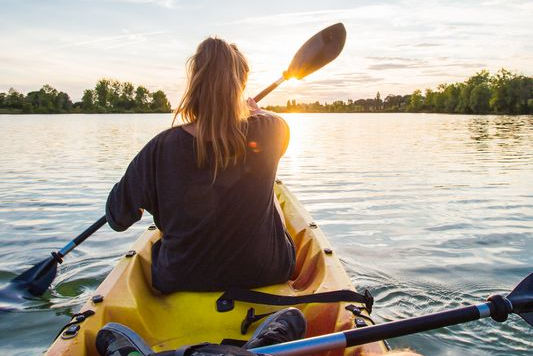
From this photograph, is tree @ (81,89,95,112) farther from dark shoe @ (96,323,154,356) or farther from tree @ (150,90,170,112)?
dark shoe @ (96,323,154,356)

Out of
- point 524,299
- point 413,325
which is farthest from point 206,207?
point 524,299

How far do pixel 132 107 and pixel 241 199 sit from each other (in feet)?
417

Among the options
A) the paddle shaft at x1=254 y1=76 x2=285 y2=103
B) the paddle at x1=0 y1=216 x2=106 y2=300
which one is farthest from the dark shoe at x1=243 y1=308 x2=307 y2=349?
the paddle shaft at x1=254 y1=76 x2=285 y2=103

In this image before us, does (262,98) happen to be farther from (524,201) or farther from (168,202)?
(524,201)

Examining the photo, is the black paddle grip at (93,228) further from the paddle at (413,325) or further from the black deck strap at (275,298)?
the paddle at (413,325)

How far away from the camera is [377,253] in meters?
6.14

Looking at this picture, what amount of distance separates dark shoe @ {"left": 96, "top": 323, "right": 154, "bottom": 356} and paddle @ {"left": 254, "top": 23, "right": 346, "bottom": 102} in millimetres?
3192

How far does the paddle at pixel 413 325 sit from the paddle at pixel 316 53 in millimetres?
2995

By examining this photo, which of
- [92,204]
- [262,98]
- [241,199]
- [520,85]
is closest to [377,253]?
[262,98]

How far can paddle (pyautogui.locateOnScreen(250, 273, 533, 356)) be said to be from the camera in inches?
82.0

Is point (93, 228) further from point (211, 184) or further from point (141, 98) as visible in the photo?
point (141, 98)

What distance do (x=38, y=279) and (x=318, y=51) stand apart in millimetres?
3571

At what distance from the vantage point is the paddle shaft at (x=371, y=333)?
2.06 metres

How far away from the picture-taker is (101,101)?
121812 mm
